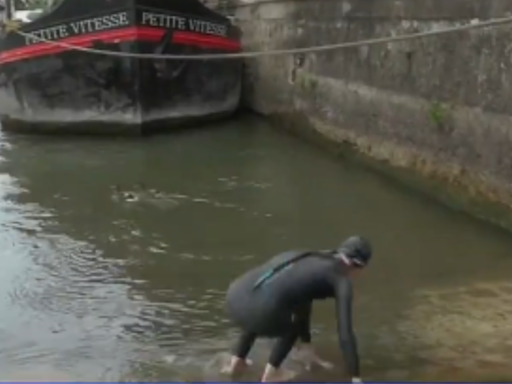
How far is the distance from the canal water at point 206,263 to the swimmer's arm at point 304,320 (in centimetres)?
17

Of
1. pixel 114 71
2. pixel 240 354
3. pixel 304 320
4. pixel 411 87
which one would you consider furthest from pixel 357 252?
pixel 114 71

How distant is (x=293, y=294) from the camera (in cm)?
507

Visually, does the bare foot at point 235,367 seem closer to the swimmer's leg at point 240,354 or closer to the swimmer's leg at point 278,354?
the swimmer's leg at point 240,354

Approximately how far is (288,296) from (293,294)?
3 centimetres

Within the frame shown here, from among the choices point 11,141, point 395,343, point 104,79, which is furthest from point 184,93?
point 395,343

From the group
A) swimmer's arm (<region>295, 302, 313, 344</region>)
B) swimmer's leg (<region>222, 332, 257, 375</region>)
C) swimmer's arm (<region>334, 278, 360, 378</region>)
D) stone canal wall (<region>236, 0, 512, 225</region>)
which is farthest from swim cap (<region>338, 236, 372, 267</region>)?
stone canal wall (<region>236, 0, 512, 225</region>)

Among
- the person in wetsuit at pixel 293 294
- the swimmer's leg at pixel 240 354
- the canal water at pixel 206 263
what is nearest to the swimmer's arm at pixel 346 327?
the person in wetsuit at pixel 293 294

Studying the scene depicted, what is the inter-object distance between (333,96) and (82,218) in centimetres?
487

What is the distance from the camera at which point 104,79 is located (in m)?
15.1

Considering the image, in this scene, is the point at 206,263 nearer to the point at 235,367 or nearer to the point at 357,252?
the point at 235,367

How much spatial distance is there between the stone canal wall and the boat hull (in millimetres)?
1501

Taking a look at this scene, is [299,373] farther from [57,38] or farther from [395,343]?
[57,38]

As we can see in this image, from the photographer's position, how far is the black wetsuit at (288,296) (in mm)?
4914

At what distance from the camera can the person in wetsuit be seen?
4.92 m
